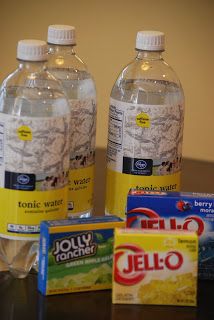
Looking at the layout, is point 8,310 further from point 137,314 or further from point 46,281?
point 137,314

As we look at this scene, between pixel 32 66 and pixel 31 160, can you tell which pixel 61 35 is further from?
pixel 31 160

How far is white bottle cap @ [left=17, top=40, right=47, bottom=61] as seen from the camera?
134cm

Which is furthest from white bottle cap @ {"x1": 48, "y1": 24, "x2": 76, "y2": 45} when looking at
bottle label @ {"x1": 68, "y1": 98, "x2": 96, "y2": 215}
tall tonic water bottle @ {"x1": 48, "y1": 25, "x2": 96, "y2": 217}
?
bottle label @ {"x1": 68, "y1": 98, "x2": 96, "y2": 215}

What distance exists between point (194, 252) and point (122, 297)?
0.13 metres

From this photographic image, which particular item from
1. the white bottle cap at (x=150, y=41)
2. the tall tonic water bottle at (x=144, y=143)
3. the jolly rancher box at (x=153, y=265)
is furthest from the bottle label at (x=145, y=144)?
the jolly rancher box at (x=153, y=265)

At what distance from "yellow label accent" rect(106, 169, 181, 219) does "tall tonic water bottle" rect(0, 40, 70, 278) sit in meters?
0.16

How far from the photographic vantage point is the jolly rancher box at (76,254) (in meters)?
1.30

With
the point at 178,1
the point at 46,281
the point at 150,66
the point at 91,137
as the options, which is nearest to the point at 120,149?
the point at 91,137

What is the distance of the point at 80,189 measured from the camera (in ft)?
5.14

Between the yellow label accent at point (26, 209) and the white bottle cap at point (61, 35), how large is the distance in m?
0.31

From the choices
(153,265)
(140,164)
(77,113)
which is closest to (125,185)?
(140,164)

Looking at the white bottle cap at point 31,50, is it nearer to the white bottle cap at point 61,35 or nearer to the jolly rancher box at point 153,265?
the white bottle cap at point 61,35

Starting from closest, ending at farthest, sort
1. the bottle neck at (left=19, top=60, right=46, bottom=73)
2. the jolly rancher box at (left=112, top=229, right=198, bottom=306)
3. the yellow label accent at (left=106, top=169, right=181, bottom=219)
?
the jolly rancher box at (left=112, top=229, right=198, bottom=306) → the bottle neck at (left=19, top=60, right=46, bottom=73) → the yellow label accent at (left=106, top=169, right=181, bottom=219)

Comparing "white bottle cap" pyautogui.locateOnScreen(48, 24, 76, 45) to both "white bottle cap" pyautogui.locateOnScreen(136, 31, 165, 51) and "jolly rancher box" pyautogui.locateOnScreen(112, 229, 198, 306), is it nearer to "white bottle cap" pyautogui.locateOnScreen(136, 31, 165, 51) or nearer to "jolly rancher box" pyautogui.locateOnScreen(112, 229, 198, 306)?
"white bottle cap" pyautogui.locateOnScreen(136, 31, 165, 51)
